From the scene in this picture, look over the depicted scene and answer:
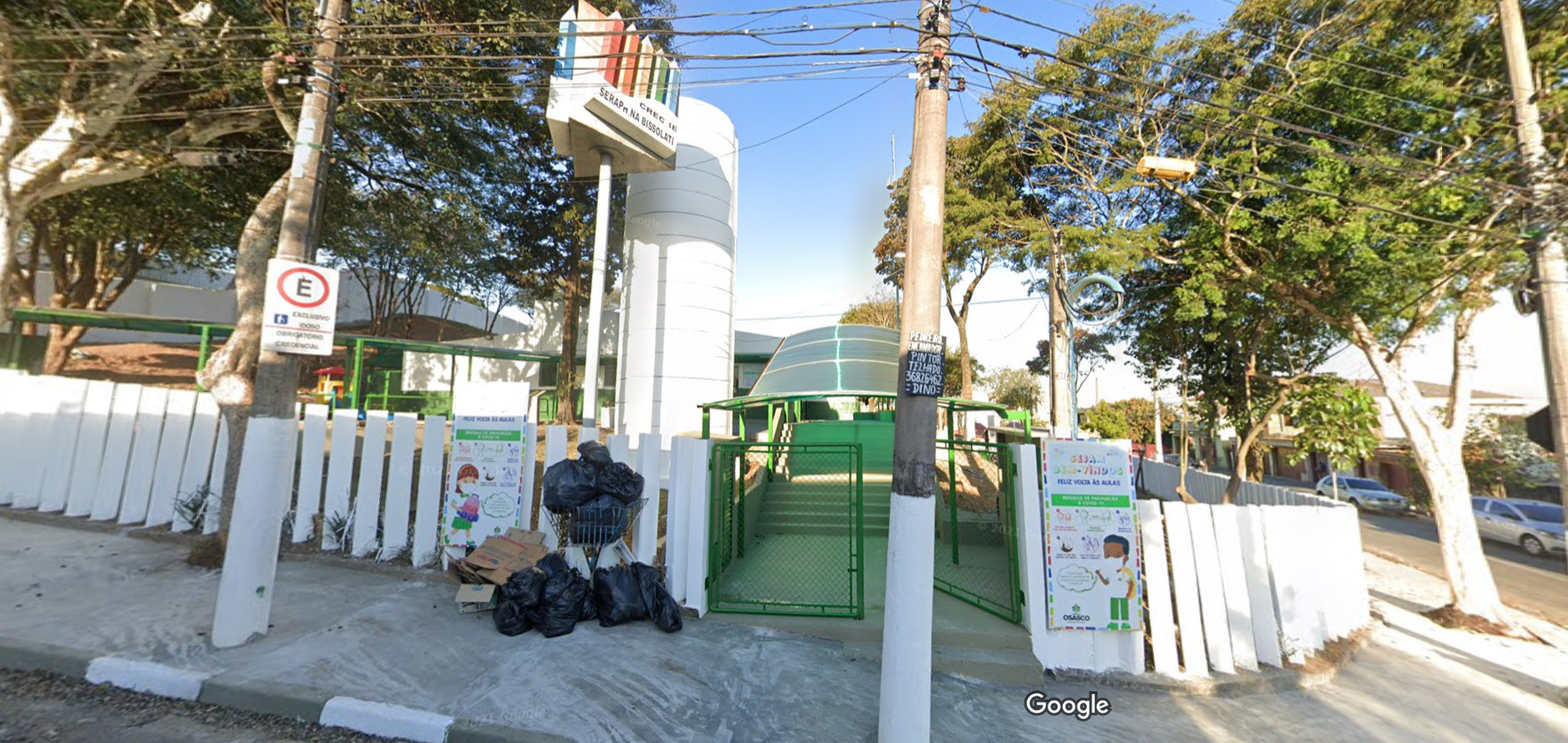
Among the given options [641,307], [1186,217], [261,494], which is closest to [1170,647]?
[261,494]

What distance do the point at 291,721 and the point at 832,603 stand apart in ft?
14.0

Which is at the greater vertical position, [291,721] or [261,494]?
[261,494]

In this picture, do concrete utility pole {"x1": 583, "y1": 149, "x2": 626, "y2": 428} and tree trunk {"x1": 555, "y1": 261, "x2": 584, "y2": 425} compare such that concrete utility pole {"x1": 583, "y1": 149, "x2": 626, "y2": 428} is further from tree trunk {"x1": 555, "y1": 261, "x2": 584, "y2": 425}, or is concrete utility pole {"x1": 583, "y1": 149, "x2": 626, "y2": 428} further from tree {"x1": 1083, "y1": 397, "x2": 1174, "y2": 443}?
tree {"x1": 1083, "y1": 397, "x2": 1174, "y2": 443}

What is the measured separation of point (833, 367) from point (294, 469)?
30.6ft

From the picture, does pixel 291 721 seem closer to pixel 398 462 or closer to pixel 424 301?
pixel 398 462

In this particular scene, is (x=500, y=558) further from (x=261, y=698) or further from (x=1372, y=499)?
(x=1372, y=499)

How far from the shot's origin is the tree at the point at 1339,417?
1118 cm

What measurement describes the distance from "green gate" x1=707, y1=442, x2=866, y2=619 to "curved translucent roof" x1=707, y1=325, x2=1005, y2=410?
Answer: 1.71m

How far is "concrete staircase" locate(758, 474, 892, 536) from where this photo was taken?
8359mm

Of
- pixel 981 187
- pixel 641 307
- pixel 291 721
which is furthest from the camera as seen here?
pixel 981 187

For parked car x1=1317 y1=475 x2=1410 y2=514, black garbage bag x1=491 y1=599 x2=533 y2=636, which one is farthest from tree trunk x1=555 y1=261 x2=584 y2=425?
parked car x1=1317 y1=475 x2=1410 y2=514

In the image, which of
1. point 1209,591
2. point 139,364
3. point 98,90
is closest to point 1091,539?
point 1209,591

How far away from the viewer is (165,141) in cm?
840

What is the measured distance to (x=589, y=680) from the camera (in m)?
4.02
